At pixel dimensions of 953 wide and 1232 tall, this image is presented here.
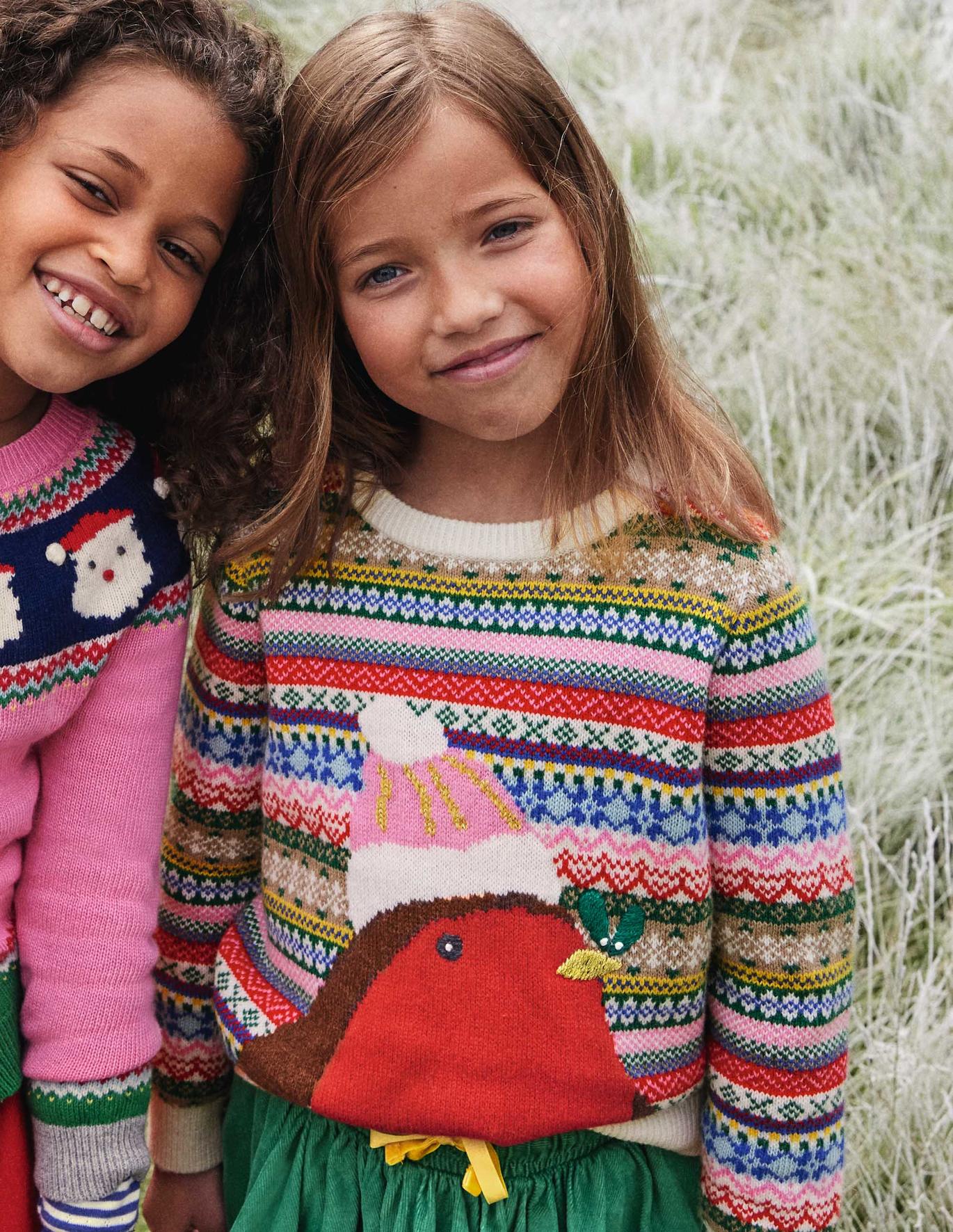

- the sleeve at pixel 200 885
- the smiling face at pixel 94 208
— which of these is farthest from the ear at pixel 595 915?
the smiling face at pixel 94 208

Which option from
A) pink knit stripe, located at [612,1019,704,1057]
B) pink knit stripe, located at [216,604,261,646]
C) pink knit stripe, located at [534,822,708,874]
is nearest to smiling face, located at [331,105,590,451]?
pink knit stripe, located at [216,604,261,646]

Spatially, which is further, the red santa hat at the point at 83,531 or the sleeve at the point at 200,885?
the sleeve at the point at 200,885

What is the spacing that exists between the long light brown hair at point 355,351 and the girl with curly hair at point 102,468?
8cm

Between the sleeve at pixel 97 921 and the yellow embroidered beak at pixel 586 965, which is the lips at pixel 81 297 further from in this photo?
the yellow embroidered beak at pixel 586 965

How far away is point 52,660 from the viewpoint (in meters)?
1.46

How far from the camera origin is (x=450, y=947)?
1459 mm

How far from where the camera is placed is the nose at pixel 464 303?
4.42 feet

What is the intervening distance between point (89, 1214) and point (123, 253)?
107 centimetres

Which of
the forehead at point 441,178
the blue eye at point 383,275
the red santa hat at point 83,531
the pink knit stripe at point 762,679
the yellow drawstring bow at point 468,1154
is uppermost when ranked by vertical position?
the forehead at point 441,178

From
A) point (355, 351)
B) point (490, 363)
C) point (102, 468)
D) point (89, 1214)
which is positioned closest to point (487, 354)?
point (490, 363)

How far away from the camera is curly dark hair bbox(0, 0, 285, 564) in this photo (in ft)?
4.53

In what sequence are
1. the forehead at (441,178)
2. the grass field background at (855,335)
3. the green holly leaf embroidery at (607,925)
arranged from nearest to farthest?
the forehead at (441,178) < the green holly leaf embroidery at (607,925) < the grass field background at (855,335)

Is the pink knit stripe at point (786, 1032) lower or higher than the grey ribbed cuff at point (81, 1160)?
higher

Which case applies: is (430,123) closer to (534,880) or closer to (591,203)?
(591,203)
